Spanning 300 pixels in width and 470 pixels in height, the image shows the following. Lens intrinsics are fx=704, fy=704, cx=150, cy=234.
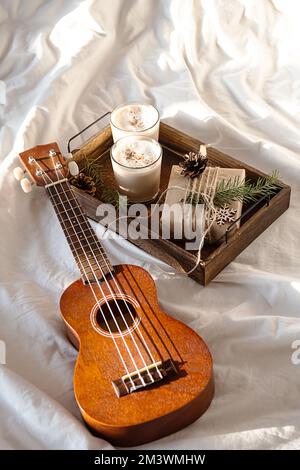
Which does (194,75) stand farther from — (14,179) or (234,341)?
(234,341)

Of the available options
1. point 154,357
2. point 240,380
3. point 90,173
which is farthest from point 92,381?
point 90,173

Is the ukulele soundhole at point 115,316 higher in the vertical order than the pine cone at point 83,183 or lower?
lower

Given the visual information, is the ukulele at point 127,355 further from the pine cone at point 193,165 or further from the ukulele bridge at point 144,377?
the pine cone at point 193,165

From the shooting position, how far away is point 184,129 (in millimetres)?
1433

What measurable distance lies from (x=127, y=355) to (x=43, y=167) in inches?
16.3

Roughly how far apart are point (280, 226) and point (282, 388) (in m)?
0.33

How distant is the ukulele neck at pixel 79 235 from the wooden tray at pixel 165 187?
0.13 ft

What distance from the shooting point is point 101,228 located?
1.25m

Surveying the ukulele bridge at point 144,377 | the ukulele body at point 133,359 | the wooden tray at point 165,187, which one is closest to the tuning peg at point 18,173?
the wooden tray at point 165,187

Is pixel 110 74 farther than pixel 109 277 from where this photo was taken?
Yes

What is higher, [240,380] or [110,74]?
[110,74]

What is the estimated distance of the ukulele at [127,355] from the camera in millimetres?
930

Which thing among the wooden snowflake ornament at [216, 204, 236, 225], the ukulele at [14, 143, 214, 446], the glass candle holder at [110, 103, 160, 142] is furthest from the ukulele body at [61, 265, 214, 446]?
the glass candle holder at [110, 103, 160, 142]

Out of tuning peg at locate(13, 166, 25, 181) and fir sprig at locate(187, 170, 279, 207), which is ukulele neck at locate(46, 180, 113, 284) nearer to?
tuning peg at locate(13, 166, 25, 181)
